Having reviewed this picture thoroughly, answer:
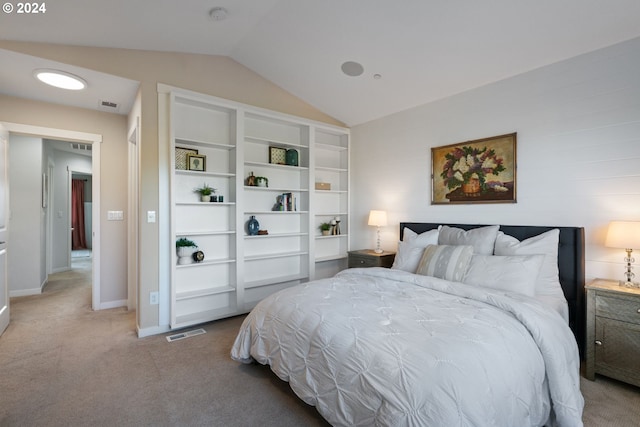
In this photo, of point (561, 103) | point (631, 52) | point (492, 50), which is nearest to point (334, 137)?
point (492, 50)

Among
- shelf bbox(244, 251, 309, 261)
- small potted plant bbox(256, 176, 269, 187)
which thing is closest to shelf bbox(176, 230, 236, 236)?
shelf bbox(244, 251, 309, 261)

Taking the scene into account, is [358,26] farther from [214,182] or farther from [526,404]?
[526,404]

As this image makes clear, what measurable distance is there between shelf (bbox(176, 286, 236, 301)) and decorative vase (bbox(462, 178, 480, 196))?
279cm

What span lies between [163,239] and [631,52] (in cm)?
428

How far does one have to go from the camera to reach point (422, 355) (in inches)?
54.0

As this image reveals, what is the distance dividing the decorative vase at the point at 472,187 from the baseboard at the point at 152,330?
134 inches

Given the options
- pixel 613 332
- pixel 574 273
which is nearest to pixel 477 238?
pixel 574 273

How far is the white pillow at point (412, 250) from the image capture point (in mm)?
3054

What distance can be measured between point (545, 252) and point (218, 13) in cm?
335

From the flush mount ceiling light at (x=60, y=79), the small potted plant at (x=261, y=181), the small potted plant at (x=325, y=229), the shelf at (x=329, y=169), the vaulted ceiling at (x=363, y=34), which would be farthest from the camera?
the small potted plant at (x=325, y=229)

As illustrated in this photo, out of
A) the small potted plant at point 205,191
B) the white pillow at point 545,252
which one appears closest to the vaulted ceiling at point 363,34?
the small potted plant at point 205,191

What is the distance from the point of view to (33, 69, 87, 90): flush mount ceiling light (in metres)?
2.79

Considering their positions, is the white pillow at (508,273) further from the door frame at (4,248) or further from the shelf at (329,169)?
the door frame at (4,248)

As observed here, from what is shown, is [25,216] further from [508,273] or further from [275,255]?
[508,273]
